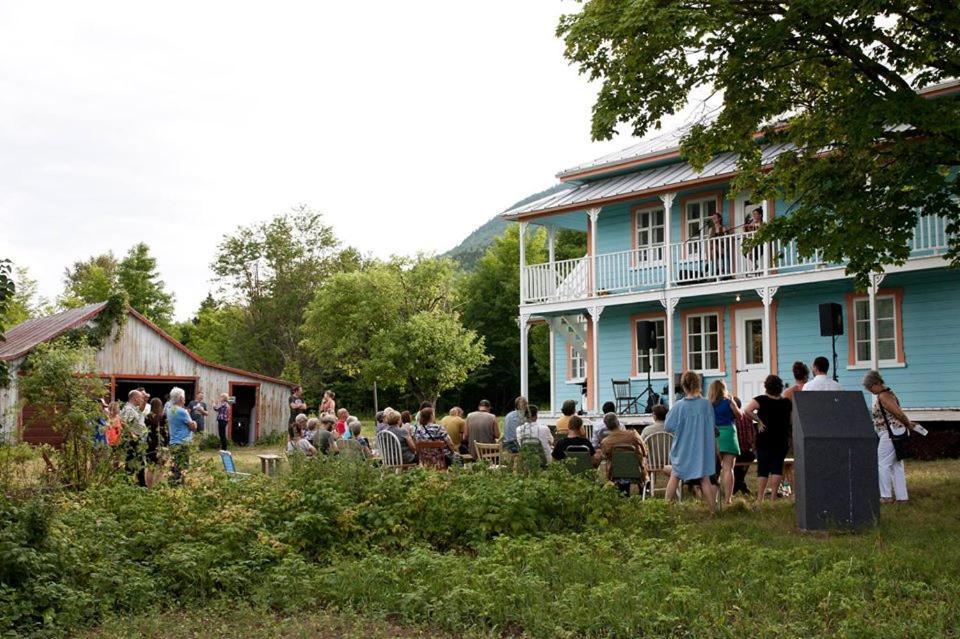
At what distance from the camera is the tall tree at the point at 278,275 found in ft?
195

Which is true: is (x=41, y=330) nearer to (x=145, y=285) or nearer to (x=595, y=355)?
(x=595, y=355)

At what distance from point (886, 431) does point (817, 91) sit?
4709mm

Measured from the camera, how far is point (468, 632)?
6.32 metres

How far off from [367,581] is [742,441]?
22.5 ft

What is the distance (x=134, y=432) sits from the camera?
44.9 feet

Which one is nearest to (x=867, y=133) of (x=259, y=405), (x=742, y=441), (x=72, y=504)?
(x=742, y=441)

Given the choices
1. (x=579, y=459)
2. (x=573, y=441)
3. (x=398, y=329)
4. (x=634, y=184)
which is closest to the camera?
(x=579, y=459)

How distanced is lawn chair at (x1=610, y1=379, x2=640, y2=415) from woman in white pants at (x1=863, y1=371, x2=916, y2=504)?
1194 cm

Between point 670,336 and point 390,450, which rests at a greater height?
point 670,336

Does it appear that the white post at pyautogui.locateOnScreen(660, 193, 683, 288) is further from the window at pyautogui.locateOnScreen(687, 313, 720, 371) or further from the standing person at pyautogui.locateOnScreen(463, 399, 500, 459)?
the standing person at pyautogui.locateOnScreen(463, 399, 500, 459)

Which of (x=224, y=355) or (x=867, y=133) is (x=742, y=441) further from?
(x=224, y=355)

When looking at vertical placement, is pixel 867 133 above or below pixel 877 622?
above

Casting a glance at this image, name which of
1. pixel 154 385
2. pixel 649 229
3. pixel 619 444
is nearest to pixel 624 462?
pixel 619 444

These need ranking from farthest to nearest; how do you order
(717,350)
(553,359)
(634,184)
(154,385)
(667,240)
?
1. (154,385)
2. (553,359)
3. (634,184)
4. (717,350)
5. (667,240)
